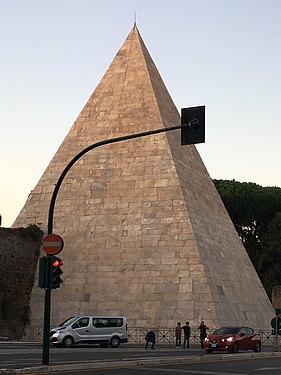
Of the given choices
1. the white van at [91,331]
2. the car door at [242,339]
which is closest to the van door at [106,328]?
the white van at [91,331]

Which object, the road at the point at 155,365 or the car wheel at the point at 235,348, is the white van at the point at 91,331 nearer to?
the road at the point at 155,365

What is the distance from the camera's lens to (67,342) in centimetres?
2931

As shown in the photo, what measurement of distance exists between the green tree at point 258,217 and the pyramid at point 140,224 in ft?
61.2

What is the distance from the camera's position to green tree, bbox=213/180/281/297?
5907 centimetres

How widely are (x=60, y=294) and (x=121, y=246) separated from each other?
4.06 metres

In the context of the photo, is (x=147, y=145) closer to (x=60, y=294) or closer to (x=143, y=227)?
(x=143, y=227)

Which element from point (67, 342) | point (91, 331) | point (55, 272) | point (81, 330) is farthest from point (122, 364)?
point (91, 331)

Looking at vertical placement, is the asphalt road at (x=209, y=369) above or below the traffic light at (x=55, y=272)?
below

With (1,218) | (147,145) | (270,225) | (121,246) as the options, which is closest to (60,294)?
(121,246)

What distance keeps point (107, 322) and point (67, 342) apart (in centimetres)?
210

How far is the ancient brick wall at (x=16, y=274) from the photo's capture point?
34.8m

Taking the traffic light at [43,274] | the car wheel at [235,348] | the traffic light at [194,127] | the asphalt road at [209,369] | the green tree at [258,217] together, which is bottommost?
the asphalt road at [209,369]

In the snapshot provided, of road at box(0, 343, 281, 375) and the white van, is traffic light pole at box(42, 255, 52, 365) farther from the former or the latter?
the white van

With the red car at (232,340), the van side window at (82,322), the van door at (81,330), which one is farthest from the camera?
the van side window at (82,322)
